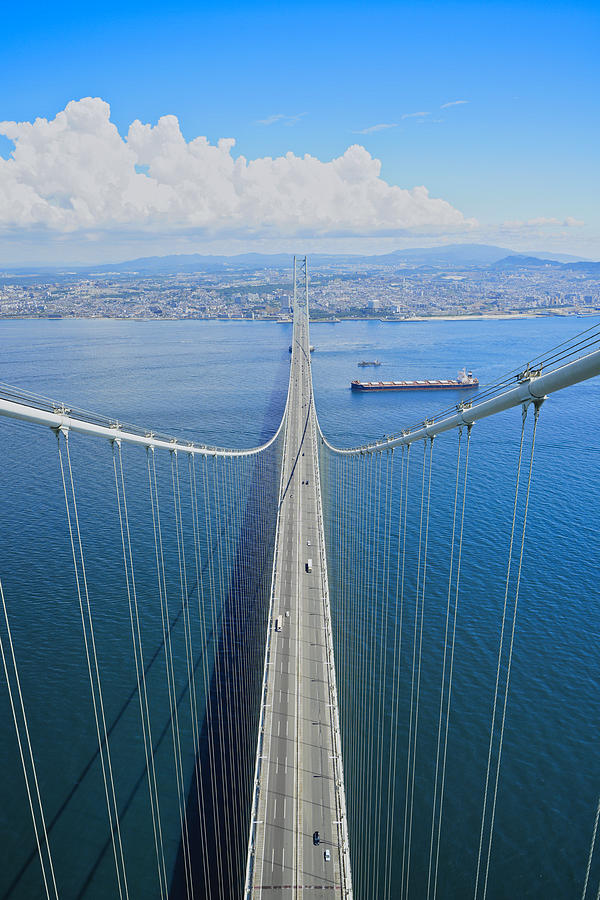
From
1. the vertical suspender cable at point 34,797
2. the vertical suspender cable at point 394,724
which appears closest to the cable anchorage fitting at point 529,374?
the vertical suspender cable at point 34,797

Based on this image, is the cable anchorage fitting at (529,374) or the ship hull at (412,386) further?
the ship hull at (412,386)

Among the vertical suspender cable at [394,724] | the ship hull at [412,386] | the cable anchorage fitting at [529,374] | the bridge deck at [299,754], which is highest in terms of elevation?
the cable anchorage fitting at [529,374]

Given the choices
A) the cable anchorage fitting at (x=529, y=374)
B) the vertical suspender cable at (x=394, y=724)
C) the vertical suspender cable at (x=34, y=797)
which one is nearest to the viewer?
the cable anchorage fitting at (x=529, y=374)

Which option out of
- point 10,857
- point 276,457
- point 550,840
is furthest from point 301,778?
point 276,457

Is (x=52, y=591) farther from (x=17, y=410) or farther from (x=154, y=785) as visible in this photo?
(x=17, y=410)

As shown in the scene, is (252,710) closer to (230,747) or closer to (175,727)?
(230,747)

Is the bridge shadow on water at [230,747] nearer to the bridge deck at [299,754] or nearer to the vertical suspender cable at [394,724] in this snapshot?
the bridge deck at [299,754]
